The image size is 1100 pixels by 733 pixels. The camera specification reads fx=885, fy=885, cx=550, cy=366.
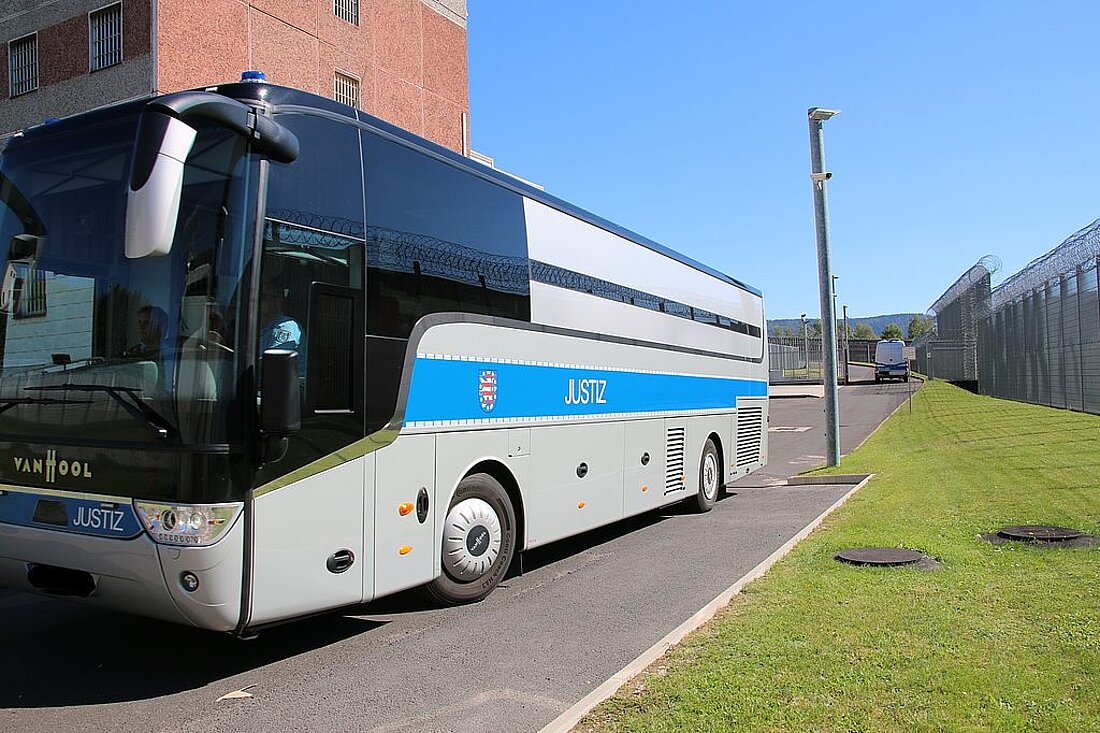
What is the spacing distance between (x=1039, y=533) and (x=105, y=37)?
28678 millimetres

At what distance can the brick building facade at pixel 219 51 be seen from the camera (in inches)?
1037

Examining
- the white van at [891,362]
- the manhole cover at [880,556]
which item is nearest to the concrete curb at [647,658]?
the manhole cover at [880,556]

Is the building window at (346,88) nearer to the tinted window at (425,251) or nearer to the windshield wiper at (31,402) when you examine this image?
the tinted window at (425,251)

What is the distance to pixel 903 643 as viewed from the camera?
17.6ft

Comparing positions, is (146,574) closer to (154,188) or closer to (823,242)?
(154,188)

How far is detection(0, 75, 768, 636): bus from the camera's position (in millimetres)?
5004

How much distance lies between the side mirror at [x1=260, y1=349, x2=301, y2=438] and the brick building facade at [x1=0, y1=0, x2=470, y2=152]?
76.6ft

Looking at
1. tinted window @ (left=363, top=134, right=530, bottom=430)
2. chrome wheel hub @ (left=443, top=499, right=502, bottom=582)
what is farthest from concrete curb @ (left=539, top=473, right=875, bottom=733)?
tinted window @ (left=363, top=134, right=530, bottom=430)

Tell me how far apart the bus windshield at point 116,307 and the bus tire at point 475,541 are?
2.47 m

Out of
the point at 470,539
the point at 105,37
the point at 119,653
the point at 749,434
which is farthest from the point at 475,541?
the point at 105,37

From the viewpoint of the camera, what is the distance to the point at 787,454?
75.6ft

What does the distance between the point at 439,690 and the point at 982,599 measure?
3.93m

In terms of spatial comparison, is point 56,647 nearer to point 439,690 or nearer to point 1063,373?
point 439,690

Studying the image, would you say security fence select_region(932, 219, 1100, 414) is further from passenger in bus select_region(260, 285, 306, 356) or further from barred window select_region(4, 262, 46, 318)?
barred window select_region(4, 262, 46, 318)
